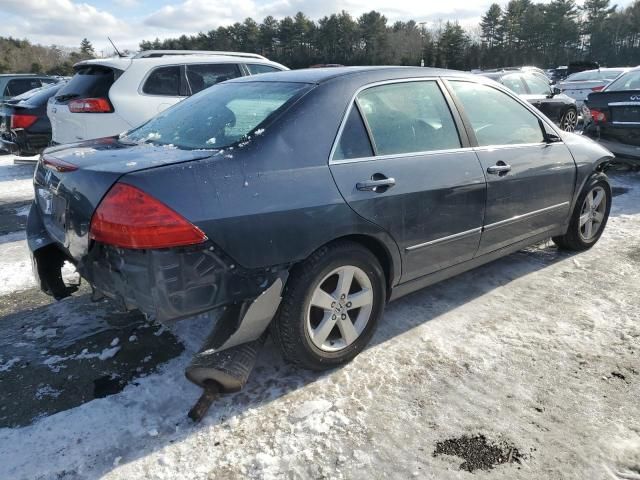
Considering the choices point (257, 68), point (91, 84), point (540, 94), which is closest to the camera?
point (91, 84)

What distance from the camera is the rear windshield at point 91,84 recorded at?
625 centimetres

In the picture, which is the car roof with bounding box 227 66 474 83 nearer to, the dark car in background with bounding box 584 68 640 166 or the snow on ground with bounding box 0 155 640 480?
the snow on ground with bounding box 0 155 640 480

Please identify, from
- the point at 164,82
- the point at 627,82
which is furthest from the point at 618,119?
the point at 164,82

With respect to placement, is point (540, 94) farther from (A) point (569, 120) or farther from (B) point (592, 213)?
(B) point (592, 213)

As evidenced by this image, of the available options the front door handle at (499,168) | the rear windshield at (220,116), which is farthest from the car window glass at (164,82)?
the front door handle at (499,168)

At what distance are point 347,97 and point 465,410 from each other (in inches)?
68.9

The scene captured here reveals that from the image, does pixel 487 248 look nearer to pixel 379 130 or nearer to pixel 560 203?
pixel 560 203

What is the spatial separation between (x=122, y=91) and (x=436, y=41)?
191 ft

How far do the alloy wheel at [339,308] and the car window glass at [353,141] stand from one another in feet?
1.98

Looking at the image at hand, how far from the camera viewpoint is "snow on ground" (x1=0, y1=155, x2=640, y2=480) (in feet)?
6.95

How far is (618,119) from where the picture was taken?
277 inches

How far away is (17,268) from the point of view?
430 cm

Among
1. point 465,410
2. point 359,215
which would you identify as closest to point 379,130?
point 359,215

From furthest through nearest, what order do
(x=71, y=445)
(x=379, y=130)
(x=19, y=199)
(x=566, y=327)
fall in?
(x=19, y=199) < (x=566, y=327) < (x=379, y=130) < (x=71, y=445)
